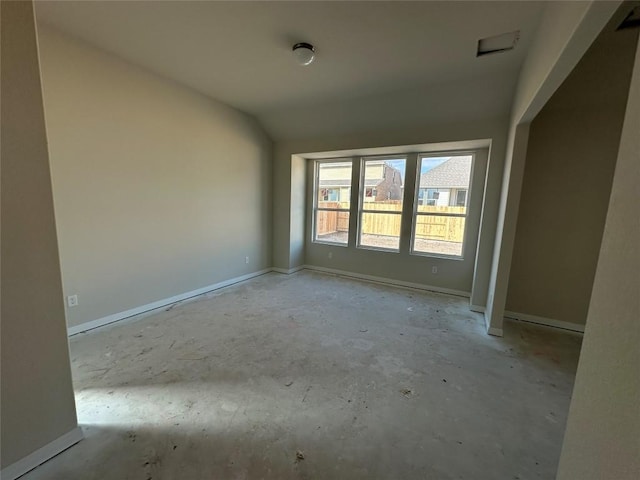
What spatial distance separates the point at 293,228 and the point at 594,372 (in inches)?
184

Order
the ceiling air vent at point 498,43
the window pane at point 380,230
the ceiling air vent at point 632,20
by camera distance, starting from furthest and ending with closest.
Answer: the window pane at point 380,230
the ceiling air vent at point 498,43
the ceiling air vent at point 632,20

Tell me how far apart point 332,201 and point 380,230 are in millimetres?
1161

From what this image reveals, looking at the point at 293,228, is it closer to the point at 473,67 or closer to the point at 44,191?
the point at 473,67

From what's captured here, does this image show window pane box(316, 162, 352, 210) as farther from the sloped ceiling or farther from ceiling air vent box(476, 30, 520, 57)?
ceiling air vent box(476, 30, 520, 57)

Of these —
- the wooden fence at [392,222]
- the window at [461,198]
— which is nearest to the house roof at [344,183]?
the wooden fence at [392,222]

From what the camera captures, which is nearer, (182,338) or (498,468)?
(498,468)

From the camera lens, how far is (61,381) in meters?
1.44

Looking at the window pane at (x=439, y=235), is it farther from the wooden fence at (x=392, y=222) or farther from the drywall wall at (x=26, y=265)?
the drywall wall at (x=26, y=265)

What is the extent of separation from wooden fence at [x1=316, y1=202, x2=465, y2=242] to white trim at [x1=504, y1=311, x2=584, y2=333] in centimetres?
132

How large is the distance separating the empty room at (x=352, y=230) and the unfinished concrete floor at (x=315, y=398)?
2 cm

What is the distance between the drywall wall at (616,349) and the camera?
0.62m

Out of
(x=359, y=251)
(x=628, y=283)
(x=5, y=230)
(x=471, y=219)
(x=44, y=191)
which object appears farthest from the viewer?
(x=359, y=251)

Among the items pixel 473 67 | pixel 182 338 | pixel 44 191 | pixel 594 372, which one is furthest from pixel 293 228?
pixel 594 372

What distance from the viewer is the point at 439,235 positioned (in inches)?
174
